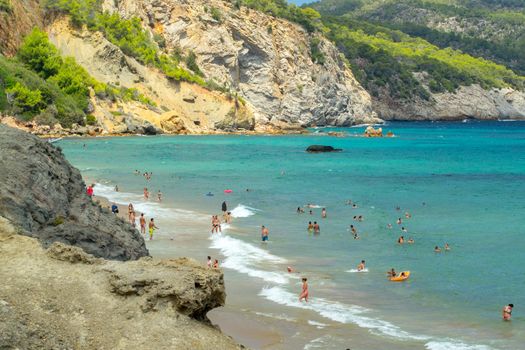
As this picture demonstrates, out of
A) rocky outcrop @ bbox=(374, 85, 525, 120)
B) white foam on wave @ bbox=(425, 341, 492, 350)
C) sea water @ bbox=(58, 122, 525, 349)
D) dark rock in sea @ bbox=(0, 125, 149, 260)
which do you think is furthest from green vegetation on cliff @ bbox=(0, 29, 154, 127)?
rocky outcrop @ bbox=(374, 85, 525, 120)

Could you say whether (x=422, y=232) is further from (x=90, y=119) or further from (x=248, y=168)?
→ (x=90, y=119)

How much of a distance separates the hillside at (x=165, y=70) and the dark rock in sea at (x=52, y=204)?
62.4 m

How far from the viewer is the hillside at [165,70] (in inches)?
3292

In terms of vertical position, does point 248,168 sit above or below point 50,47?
below

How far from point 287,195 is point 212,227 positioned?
14.4m

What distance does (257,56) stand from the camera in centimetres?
11875

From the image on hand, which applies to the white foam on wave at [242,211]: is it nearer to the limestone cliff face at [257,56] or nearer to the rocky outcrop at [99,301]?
the rocky outcrop at [99,301]

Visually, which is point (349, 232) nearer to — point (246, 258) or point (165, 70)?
point (246, 258)

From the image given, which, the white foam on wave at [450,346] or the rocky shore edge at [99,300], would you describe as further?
the white foam on wave at [450,346]

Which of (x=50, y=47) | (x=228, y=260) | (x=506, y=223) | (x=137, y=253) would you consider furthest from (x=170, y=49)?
(x=137, y=253)

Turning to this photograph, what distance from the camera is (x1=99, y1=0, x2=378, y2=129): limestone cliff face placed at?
366 feet

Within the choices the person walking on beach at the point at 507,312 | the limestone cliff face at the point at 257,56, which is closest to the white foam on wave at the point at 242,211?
the person walking on beach at the point at 507,312

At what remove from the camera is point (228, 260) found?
81.6 feet

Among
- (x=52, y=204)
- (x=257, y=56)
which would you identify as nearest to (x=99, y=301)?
(x=52, y=204)
